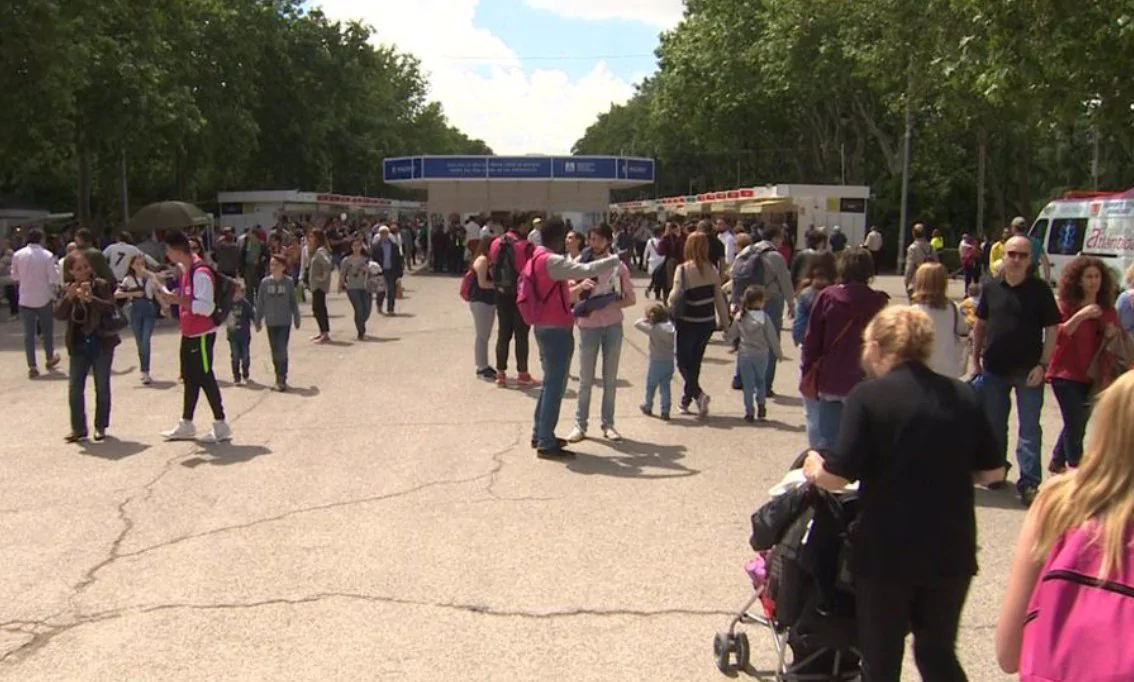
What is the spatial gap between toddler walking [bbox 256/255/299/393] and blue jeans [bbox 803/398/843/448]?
6736 millimetres

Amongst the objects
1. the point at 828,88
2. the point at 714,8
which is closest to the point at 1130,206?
the point at 828,88

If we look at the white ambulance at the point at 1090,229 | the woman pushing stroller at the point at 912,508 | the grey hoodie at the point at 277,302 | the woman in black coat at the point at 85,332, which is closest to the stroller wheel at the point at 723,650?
the woman pushing stroller at the point at 912,508

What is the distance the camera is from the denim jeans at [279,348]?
11.8 meters

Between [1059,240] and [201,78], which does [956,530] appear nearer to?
[1059,240]

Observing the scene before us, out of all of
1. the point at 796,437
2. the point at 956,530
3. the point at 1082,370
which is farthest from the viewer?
the point at 796,437

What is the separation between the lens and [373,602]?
5199 mm

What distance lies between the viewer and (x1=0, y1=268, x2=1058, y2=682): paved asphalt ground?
4613 mm

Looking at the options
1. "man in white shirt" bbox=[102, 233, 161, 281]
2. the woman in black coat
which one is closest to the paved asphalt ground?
the woman in black coat

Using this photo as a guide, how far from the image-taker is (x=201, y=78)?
43719mm

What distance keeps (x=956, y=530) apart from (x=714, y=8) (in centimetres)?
4355

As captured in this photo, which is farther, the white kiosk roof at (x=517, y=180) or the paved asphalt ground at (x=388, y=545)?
the white kiosk roof at (x=517, y=180)

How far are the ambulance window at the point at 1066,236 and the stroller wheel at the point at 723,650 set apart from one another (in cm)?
1937

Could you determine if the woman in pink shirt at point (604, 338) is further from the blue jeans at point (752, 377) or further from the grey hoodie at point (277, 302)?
the grey hoodie at point (277, 302)

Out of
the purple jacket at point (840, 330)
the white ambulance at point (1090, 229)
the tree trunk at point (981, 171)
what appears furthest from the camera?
the tree trunk at point (981, 171)
